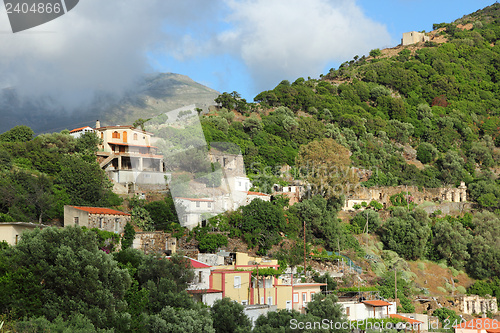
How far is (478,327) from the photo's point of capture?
30906 mm

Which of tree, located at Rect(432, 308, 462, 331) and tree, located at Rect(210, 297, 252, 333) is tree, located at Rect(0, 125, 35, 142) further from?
tree, located at Rect(432, 308, 462, 331)

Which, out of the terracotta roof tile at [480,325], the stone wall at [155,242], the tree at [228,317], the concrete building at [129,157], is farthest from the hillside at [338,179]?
the terracotta roof tile at [480,325]

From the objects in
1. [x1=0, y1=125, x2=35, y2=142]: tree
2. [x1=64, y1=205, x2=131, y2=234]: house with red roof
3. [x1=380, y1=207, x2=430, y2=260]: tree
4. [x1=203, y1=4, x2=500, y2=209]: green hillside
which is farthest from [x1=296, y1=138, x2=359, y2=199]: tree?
[x1=0, y1=125, x2=35, y2=142]: tree

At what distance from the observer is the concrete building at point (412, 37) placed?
106375mm

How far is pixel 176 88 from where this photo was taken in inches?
2660

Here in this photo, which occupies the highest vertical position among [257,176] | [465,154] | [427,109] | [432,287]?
[427,109]

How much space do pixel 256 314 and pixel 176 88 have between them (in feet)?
155

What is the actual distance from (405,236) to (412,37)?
72.6 metres

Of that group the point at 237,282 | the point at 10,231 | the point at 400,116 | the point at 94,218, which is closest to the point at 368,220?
the point at 237,282

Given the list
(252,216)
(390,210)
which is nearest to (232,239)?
(252,216)

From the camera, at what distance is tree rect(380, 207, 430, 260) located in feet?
137

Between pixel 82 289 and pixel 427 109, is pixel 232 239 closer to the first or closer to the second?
pixel 82 289

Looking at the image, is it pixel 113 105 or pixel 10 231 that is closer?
pixel 10 231

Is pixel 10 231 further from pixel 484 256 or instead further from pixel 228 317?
pixel 484 256
